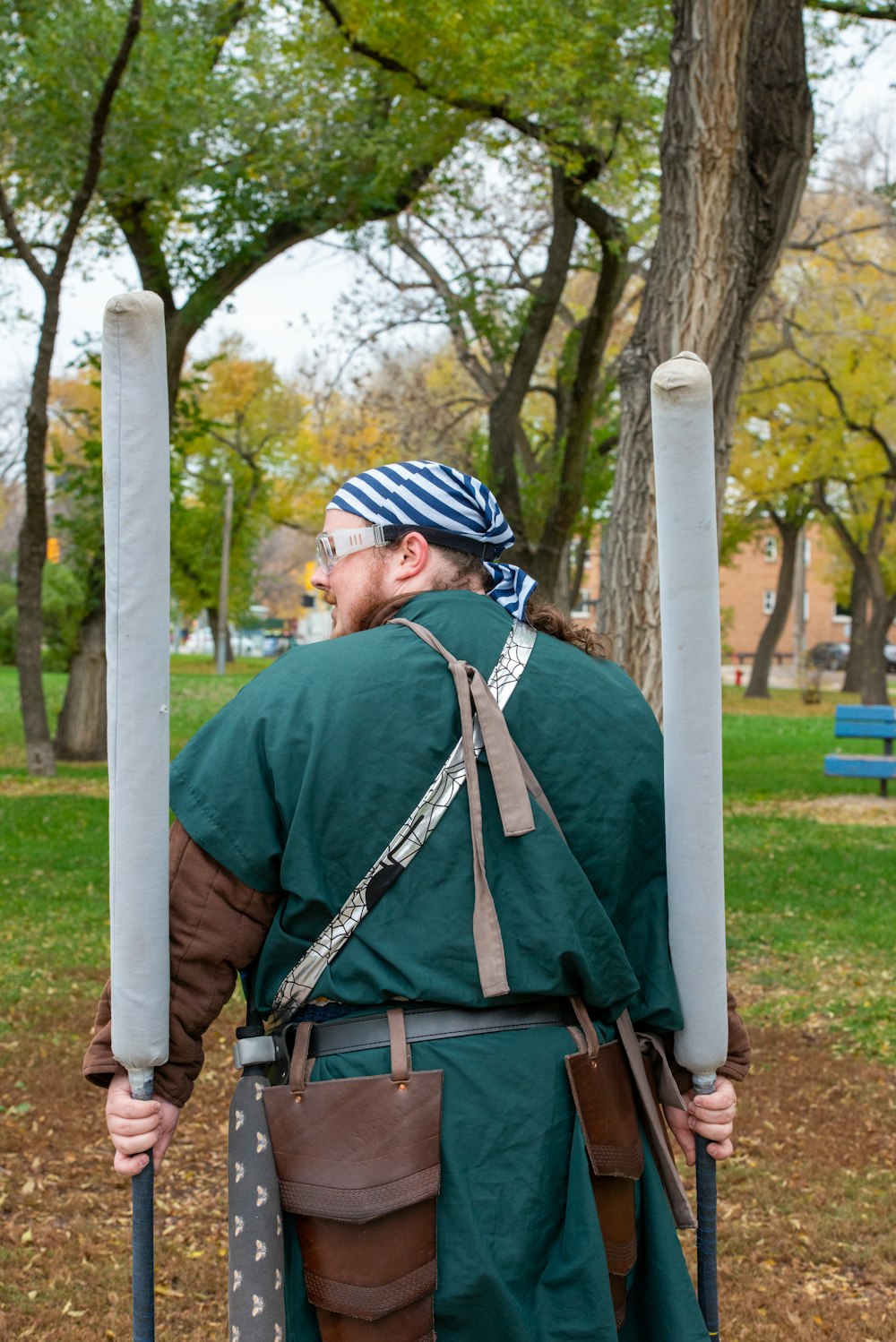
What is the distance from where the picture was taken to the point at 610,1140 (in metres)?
2.05

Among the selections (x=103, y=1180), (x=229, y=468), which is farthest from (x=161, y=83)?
(x=229, y=468)

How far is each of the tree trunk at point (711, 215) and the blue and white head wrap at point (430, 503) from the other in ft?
15.9

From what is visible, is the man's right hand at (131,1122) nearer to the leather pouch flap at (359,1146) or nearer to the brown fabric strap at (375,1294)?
the leather pouch flap at (359,1146)

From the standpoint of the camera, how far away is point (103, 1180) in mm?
4809

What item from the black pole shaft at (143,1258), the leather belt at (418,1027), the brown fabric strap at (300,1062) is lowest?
the black pole shaft at (143,1258)

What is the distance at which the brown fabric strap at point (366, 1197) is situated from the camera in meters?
1.89

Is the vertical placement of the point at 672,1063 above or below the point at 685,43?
below

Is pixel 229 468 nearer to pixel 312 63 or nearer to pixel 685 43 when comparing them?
pixel 312 63

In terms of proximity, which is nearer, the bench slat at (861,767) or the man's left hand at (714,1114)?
the man's left hand at (714,1114)

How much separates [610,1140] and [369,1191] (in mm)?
382

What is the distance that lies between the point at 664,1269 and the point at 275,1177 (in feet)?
2.09

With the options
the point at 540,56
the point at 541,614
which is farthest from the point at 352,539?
the point at 540,56

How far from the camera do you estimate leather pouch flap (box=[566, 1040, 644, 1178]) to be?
2020 millimetres

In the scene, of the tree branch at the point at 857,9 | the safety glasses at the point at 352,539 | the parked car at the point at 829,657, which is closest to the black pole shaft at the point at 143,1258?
the safety glasses at the point at 352,539
